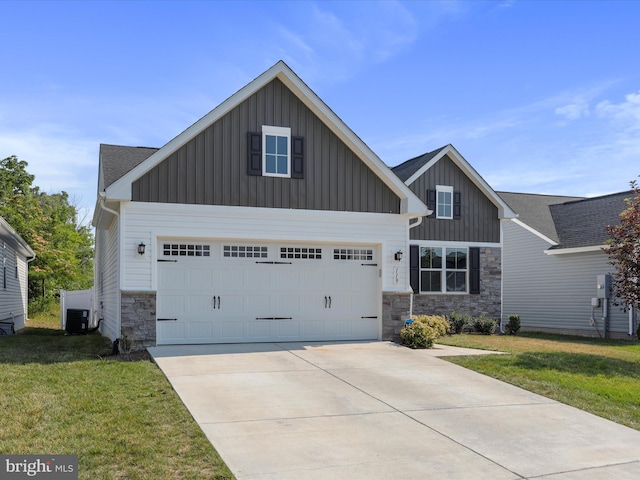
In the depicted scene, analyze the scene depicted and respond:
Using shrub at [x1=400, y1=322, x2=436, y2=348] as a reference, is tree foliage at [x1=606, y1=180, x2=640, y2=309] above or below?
above

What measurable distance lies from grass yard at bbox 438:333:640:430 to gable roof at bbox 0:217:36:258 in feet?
46.5

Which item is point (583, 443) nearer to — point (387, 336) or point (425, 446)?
point (425, 446)

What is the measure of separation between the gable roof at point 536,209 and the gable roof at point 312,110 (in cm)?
1013

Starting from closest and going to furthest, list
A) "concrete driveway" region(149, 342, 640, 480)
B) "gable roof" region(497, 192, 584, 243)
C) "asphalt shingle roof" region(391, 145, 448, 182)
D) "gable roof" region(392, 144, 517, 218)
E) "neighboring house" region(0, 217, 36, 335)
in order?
"concrete driveway" region(149, 342, 640, 480) < "neighboring house" region(0, 217, 36, 335) < "gable roof" region(392, 144, 517, 218) < "asphalt shingle roof" region(391, 145, 448, 182) < "gable roof" region(497, 192, 584, 243)

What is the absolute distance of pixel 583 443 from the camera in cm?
675

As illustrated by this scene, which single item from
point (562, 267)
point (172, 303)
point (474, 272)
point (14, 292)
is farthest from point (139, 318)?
point (562, 267)

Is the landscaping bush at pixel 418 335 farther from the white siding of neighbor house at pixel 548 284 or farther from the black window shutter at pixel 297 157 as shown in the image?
the white siding of neighbor house at pixel 548 284

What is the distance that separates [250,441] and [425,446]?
1.87 meters

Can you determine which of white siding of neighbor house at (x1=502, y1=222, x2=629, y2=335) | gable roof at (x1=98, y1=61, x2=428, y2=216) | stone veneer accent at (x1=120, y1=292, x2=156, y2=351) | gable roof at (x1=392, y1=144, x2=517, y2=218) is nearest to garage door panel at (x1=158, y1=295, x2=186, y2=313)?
stone veneer accent at (x1=120, y1=292, x2=156, y2=351)

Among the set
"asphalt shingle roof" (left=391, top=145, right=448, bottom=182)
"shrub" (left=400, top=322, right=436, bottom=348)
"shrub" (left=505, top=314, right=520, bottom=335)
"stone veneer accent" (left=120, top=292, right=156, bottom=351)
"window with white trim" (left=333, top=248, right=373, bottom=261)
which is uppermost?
"asphalt shingle roof" (left=391, top=145, right=448, bottom=182)

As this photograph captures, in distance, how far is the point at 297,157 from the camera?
544 inches

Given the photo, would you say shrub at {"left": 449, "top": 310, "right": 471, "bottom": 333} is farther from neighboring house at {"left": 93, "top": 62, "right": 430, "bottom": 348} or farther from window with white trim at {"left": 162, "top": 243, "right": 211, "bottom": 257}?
window with white trim at {"left": 162, "top": 243, "right": 211, "bottom": 257}

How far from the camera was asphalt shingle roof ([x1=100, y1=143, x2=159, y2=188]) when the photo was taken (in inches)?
560

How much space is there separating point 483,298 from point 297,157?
979 cm
